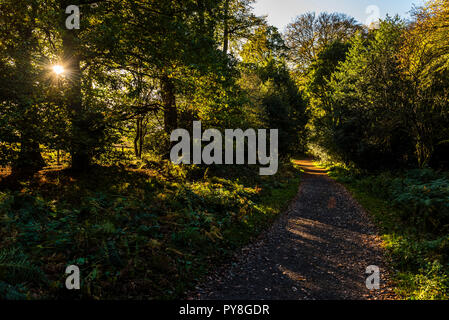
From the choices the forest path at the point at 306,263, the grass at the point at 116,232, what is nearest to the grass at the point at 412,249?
the forest path at the point at 306,263

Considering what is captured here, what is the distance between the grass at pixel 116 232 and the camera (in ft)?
14.0

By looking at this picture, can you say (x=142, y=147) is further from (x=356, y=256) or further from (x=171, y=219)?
(x=356, y=256)

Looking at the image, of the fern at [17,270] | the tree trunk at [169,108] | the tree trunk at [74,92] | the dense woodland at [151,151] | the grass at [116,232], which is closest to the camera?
the fern at [17,270]

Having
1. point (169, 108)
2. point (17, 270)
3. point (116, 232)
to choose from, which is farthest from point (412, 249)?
point (169, 108)

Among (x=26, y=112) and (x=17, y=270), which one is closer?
(x=17, y=270)

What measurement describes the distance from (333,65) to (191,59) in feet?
89.3

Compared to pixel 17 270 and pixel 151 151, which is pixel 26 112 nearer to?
pixel 17 270

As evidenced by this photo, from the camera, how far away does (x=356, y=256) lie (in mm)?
6828

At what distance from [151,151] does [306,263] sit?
11.0m

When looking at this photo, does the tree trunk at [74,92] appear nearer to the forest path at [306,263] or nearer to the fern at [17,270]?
the fern at [17,270]

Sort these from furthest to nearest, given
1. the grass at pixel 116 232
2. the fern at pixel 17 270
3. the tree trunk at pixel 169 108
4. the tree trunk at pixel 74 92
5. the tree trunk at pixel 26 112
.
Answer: the tree trunk at pixel 169 108, the tree trunk at pixel 74 92, the tree trunk at pixel 26 112, the grass at pixel 116 232, the fern at pixel 17 270

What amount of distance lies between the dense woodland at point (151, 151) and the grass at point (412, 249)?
46mm

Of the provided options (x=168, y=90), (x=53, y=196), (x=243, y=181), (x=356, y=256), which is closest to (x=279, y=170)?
(x=243, y=181)

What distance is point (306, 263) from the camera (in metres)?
6.38
